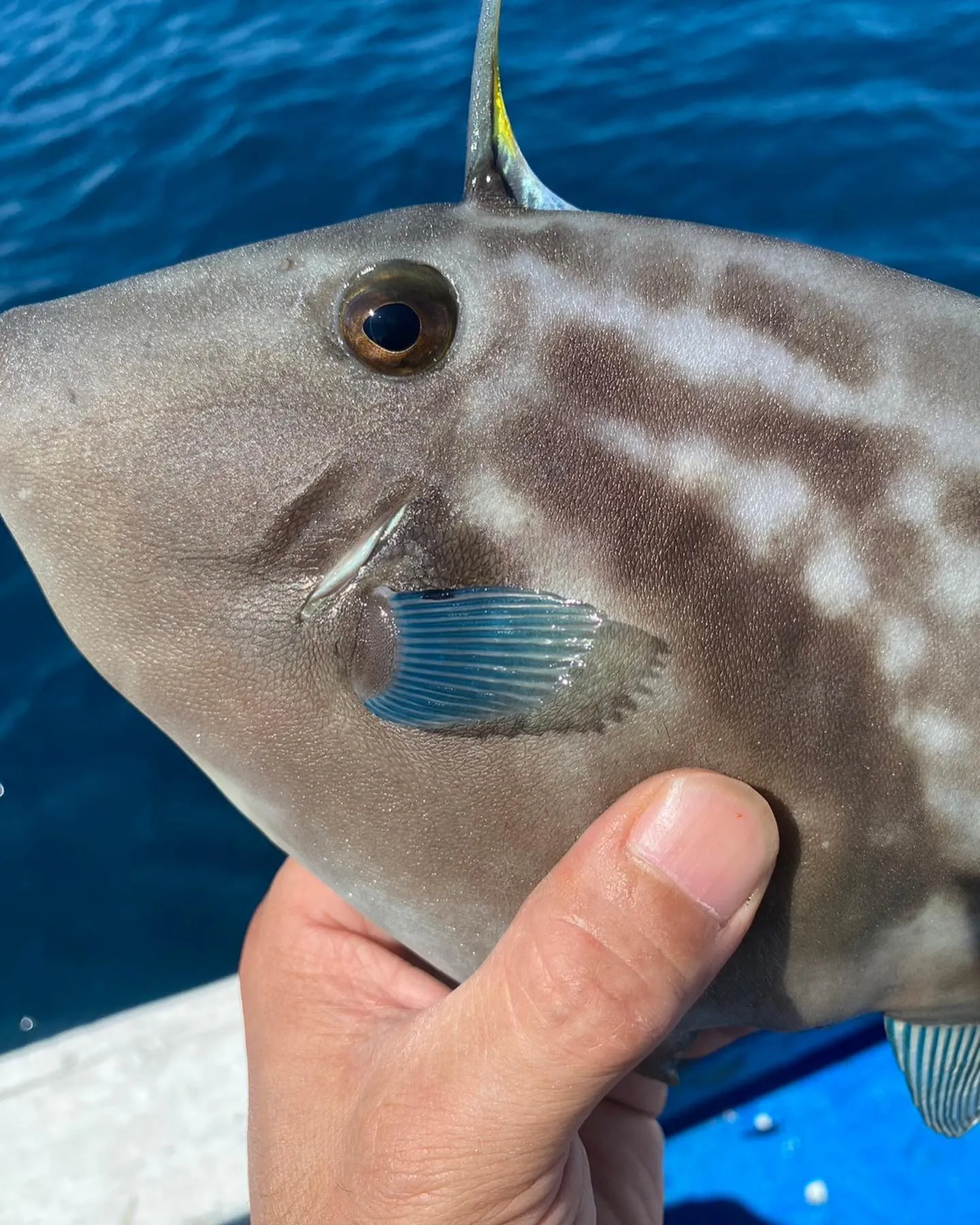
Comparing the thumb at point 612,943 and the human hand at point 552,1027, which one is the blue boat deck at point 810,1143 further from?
the thumb at point 612,943

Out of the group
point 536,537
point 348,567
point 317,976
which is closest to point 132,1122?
point 317,976

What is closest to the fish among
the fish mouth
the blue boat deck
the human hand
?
the fish mouth

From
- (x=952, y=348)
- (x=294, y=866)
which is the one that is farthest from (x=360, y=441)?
(x=294, y=866)

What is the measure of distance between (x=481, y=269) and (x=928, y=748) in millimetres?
1218

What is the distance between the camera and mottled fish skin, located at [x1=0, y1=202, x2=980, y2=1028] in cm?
186

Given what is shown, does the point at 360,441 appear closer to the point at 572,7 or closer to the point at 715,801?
the point at 715,801

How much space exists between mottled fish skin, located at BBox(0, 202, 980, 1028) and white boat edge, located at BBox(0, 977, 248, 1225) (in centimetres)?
203

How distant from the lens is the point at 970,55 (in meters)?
9.49

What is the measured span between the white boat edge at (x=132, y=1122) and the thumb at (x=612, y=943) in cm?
209

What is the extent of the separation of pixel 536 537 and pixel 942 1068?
5.11ft

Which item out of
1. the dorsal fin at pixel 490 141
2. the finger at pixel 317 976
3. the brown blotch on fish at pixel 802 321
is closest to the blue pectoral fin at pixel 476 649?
the brown blotch on fish at pixel 802 321

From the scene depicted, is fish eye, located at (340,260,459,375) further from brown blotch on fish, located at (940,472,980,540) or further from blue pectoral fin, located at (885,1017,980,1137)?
blue pectoral fin, located at (885,1017,980,1137)

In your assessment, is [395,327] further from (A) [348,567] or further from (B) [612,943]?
(B) [612,943]

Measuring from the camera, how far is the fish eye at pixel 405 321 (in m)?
1.94
